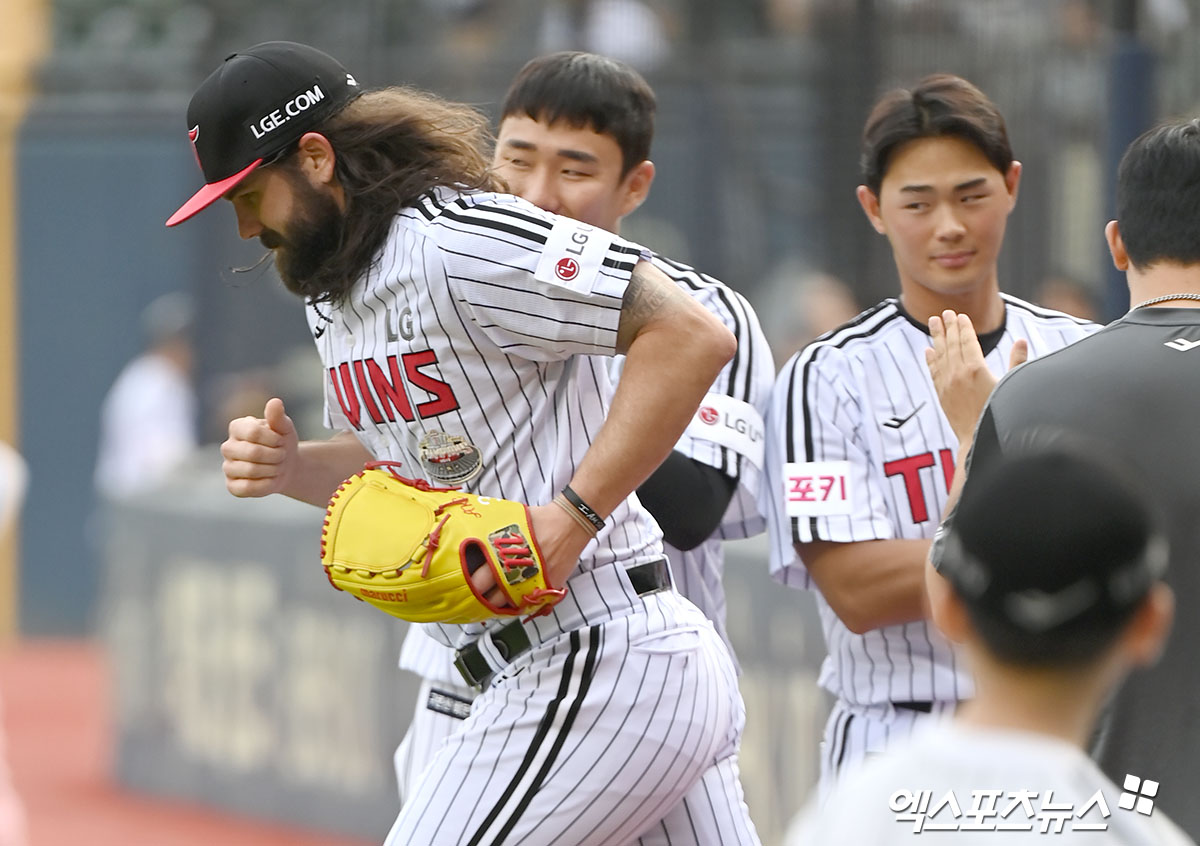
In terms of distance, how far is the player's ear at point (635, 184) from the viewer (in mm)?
3787

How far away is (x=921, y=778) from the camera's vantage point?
5.38 ft

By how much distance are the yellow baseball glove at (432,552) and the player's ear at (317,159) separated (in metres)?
0.53

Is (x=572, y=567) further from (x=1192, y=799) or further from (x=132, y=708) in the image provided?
(x=132, y=708)

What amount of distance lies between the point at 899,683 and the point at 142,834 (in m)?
5.72

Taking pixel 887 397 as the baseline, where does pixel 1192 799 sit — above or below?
below

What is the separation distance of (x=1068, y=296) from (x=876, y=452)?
380 centimetres

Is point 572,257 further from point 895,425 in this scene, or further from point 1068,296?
point 1068,296

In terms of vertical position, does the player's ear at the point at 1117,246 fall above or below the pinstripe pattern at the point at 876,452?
above

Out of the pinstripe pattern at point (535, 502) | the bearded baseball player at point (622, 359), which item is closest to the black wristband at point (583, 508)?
the pinstripe pattern at point (535, 502)

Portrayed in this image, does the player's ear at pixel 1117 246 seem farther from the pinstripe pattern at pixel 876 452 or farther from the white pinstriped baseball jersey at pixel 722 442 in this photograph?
the white pinstriped baseball jersey at pixel 722 442

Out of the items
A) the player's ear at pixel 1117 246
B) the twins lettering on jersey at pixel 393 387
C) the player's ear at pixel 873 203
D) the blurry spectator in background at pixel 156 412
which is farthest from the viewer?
the blurry spectator in background at pixel 156 412

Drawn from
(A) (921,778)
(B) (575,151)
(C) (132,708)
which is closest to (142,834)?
(C) (132,708)

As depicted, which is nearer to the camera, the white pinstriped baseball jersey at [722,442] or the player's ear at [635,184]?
the white pinstriped baseball jersey at [722,442]

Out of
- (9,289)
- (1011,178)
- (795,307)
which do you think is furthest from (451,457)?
(9,289)
